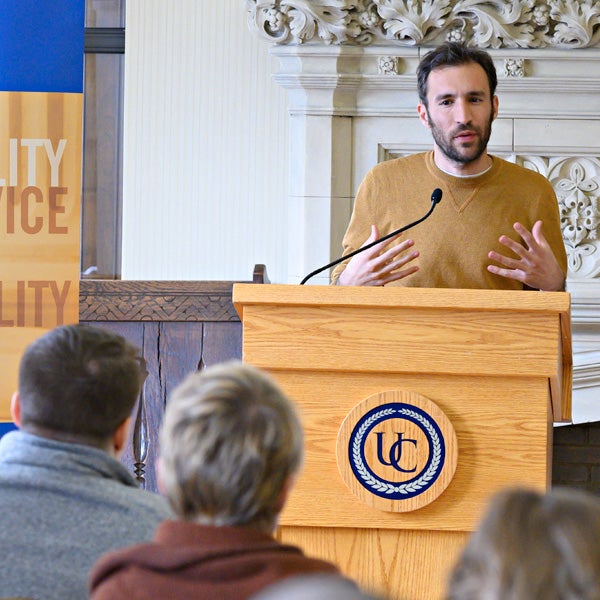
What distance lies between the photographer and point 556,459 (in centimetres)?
A: 527

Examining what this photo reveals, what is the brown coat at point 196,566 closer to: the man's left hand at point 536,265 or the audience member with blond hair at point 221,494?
the audience member with blond hair at point 221,494

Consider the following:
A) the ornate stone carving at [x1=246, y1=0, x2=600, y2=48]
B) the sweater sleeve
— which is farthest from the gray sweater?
the ornate stone carving at [x1=246, y1=0, x2=600, y2=48]

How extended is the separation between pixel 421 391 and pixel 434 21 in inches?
115

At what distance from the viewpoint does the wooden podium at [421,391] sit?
7.25 feet

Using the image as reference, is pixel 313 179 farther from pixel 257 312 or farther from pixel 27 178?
pixel 257 312

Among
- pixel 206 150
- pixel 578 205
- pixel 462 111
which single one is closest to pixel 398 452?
pixel 462 111

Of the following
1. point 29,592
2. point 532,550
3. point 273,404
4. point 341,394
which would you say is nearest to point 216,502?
point 273,404

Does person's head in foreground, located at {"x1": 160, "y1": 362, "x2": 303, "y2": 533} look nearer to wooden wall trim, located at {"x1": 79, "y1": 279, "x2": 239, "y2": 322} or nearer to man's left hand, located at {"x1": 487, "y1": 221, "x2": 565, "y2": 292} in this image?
man's left hand, located at {"x1": 487, "y1": 221, "x2": 565, "y2": 292}

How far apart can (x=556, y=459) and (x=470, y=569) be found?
4544mm

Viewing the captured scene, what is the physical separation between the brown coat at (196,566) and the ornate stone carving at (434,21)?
381 centimetres

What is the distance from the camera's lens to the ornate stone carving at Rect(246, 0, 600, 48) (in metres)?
4.79

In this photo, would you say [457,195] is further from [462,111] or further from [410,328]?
[410,328]

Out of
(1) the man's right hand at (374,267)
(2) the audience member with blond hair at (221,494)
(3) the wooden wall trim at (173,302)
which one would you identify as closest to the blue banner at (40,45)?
(3) the wooden wall trim at (173,302)

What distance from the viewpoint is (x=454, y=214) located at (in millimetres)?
3055
